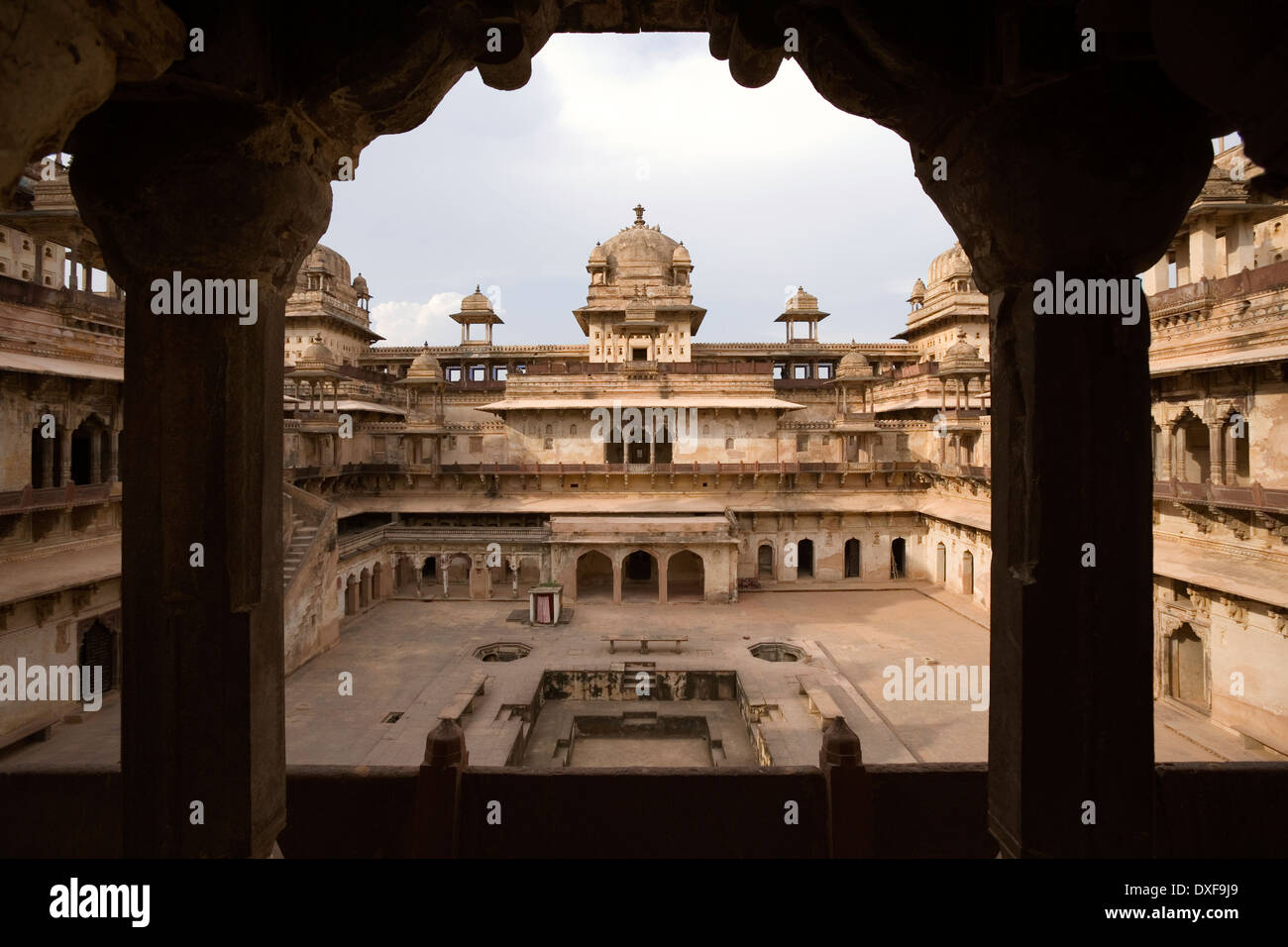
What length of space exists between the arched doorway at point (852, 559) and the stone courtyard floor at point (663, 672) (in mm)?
2726

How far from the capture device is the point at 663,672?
16672mm

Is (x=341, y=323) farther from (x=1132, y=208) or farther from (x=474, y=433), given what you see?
(x=1132, y=208)

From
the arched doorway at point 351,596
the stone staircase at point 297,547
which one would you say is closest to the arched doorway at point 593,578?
the arched doorway at point 351,596

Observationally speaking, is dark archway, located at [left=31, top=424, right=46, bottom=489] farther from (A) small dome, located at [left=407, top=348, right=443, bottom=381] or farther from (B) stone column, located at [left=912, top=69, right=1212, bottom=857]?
(B) stone column, located at [left=912, top=69, right=1212, bottom=857]

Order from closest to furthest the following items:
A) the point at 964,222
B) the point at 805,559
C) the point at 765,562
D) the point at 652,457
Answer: the point at 964,222 < the point at 652,457 < the point at 805,559 < the point at 765,562

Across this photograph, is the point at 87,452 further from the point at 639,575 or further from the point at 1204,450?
the point at 1204,450

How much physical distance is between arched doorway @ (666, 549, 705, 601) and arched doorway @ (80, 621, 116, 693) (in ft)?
53.7

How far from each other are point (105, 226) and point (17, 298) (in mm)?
18226

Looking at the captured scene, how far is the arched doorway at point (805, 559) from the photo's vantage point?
28208 mm

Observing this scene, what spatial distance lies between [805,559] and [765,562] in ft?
5.78

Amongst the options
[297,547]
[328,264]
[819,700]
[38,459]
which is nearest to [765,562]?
[819,700]

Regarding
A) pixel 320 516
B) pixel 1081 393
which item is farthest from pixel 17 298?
pixel 1081 393

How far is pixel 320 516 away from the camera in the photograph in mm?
20188

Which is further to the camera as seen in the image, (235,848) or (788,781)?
(788,781)
